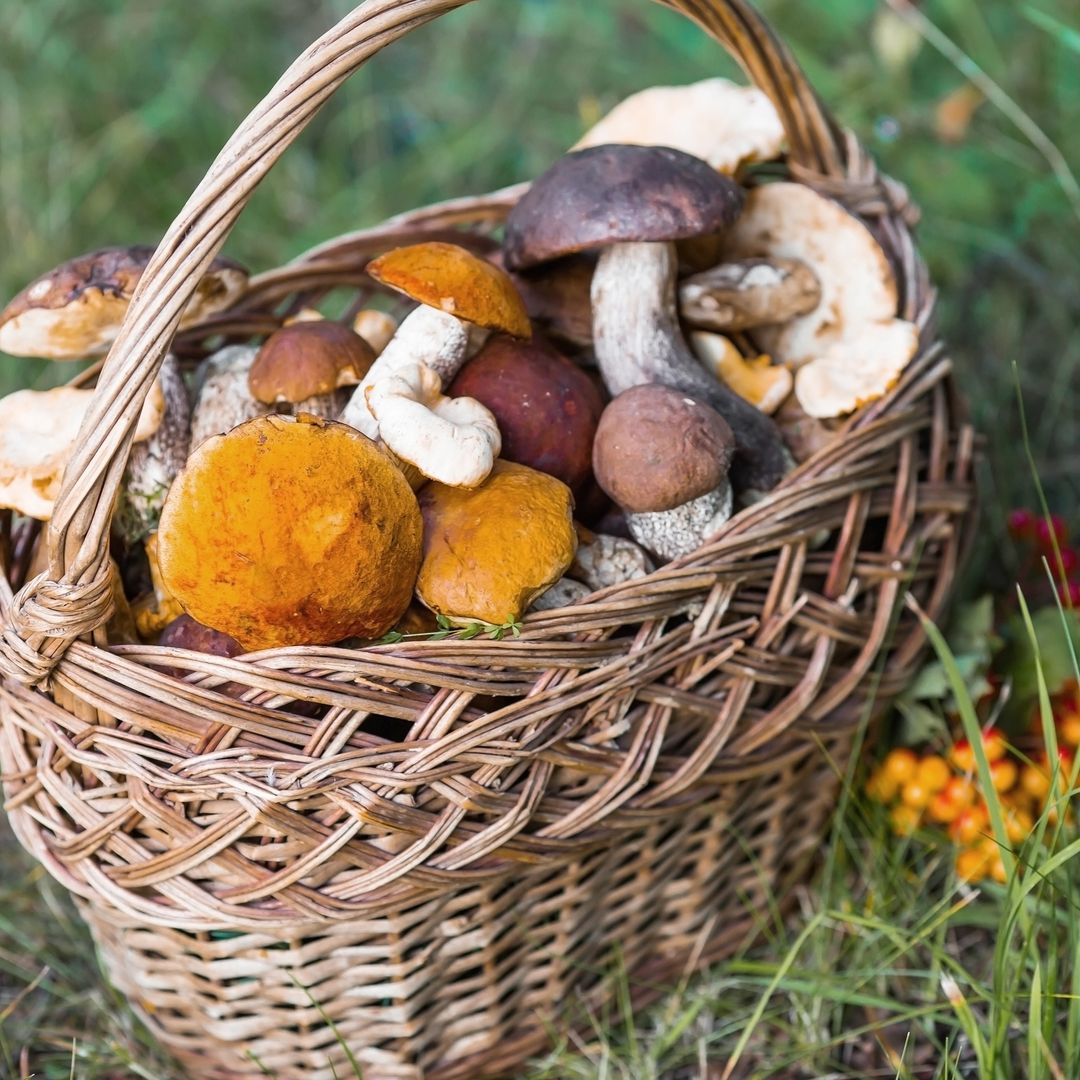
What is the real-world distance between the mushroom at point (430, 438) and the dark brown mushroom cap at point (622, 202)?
0.29 meters

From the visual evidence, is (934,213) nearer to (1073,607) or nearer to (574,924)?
(1073,607)

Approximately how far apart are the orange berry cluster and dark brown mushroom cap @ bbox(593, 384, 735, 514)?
0.62 meters

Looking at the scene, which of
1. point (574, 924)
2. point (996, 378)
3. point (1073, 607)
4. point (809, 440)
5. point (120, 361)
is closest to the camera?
point (120, 361)

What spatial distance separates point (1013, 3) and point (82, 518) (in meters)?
2.92

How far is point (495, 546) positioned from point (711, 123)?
0.92 m

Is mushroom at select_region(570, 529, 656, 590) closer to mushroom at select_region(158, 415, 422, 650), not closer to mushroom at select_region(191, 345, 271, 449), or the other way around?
mushroom at select_region(158, 415, 422, 650)

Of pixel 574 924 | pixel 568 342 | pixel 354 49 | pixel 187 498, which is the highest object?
pixel 354 49

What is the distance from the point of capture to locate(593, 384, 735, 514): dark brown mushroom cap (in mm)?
1271

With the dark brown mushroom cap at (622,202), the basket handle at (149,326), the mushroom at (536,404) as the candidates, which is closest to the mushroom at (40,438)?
the basket handle at (149,326)

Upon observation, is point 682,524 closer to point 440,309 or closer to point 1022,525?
point 440,309

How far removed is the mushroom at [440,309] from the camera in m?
1.32

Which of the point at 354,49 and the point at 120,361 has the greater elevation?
the point at 354,49

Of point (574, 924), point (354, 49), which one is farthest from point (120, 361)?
point (574, 924)

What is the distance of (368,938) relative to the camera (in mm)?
1278
